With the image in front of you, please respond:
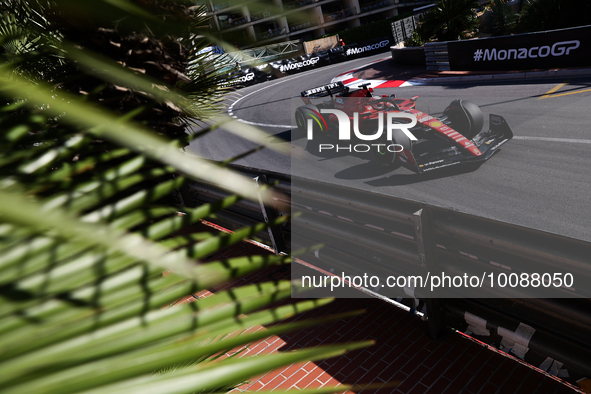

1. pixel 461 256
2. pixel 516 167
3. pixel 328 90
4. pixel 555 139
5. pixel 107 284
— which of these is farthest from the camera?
pixel 328 90

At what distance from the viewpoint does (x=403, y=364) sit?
3045 millimetres

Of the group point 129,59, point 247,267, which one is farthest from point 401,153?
point 247,267

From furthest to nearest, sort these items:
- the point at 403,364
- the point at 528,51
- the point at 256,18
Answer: the point at 528,51 < the point at 403,364 < the point at 256,18

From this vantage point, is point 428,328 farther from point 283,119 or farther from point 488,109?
point 283,119

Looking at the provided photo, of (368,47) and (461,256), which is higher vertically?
(368,47)

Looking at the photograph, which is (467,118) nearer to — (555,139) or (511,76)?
(555,139)

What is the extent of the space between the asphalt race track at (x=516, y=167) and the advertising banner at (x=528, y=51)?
107cm

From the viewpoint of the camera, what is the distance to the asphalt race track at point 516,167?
5.64 m

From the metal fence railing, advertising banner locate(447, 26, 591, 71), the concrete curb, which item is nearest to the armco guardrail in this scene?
the concrete curb

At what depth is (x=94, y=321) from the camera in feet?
1.79

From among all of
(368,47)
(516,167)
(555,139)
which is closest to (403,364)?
(516,167)

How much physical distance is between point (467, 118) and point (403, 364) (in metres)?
6.18

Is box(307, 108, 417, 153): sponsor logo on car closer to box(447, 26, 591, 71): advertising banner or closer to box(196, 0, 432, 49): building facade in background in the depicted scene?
box(196, 0, 432, 49): building facade in background

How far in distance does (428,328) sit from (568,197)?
3841 mm
